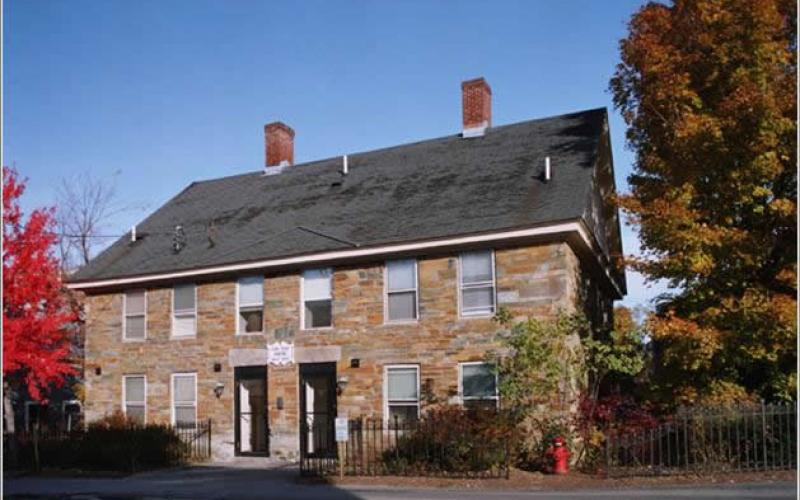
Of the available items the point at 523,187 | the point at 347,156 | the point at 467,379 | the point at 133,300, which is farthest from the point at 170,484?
the point at 347,156

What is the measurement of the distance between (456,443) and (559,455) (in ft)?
6.36

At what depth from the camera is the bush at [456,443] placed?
50.2 ft

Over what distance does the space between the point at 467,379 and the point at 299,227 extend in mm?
6161

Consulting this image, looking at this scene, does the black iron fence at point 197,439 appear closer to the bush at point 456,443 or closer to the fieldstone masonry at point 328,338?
the fieldstone masonry at point 328,338

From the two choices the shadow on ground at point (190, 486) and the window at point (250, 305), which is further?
the window at point (250, 305)

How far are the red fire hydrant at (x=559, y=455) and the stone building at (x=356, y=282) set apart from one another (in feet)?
7.65

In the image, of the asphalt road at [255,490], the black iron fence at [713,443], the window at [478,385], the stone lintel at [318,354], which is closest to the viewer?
the asphalt road at [255,490]

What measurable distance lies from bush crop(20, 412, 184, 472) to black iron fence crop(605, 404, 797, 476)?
10.2 metres

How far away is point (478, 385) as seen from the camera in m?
18.0

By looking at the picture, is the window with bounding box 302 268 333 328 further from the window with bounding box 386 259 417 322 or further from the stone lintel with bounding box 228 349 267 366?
the window with bounding box 386 259 417 322

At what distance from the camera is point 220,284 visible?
21.4 m

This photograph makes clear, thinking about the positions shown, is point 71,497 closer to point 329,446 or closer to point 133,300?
point 329,446

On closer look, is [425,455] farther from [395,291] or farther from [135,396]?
[135,396]

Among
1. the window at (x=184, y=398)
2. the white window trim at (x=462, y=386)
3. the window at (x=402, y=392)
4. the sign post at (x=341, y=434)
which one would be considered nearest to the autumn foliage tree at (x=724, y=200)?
the white window trim at (x=462, y=386)
